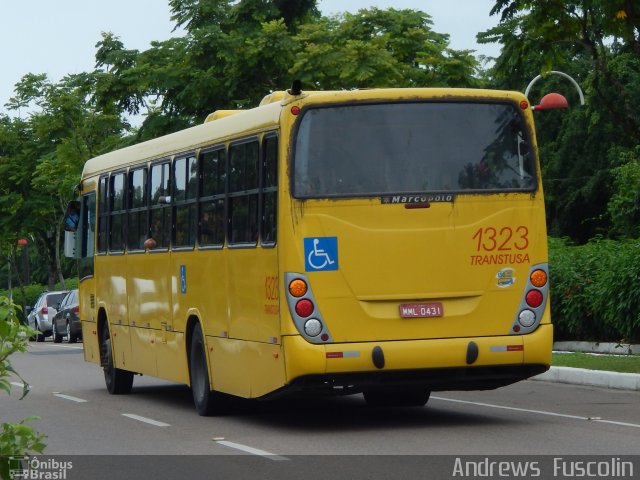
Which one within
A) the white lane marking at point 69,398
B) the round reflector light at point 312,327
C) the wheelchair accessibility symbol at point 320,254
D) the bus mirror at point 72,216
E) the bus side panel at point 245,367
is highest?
the bus mirror at point 72,216

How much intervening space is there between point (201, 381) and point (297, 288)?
10.3 feet

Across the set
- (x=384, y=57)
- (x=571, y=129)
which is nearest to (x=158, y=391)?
(x=384, y=57)

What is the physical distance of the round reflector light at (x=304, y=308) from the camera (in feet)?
44.8

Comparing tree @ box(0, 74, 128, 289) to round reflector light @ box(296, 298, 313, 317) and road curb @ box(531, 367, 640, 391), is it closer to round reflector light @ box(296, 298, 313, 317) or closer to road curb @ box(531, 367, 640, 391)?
road curb @ box(531, 367, 640, 391)

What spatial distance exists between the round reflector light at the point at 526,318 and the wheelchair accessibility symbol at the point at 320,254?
69.1 inches

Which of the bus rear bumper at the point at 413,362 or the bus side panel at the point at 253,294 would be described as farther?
the bus side panel at the point at 253,294

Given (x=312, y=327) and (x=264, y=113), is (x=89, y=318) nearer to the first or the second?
(x=264, y=113)

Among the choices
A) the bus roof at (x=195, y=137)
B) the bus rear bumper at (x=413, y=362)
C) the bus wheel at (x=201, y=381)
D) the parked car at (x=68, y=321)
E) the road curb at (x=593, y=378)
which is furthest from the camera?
the parked car at (x=68, y=321)

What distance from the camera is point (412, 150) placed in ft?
46.4

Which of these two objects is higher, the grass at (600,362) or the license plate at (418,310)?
the license plate at (418,310)

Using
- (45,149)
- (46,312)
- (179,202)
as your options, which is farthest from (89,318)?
(45,149)

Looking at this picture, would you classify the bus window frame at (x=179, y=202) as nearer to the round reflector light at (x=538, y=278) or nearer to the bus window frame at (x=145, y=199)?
the bus window frame at (x=145, y=199)
